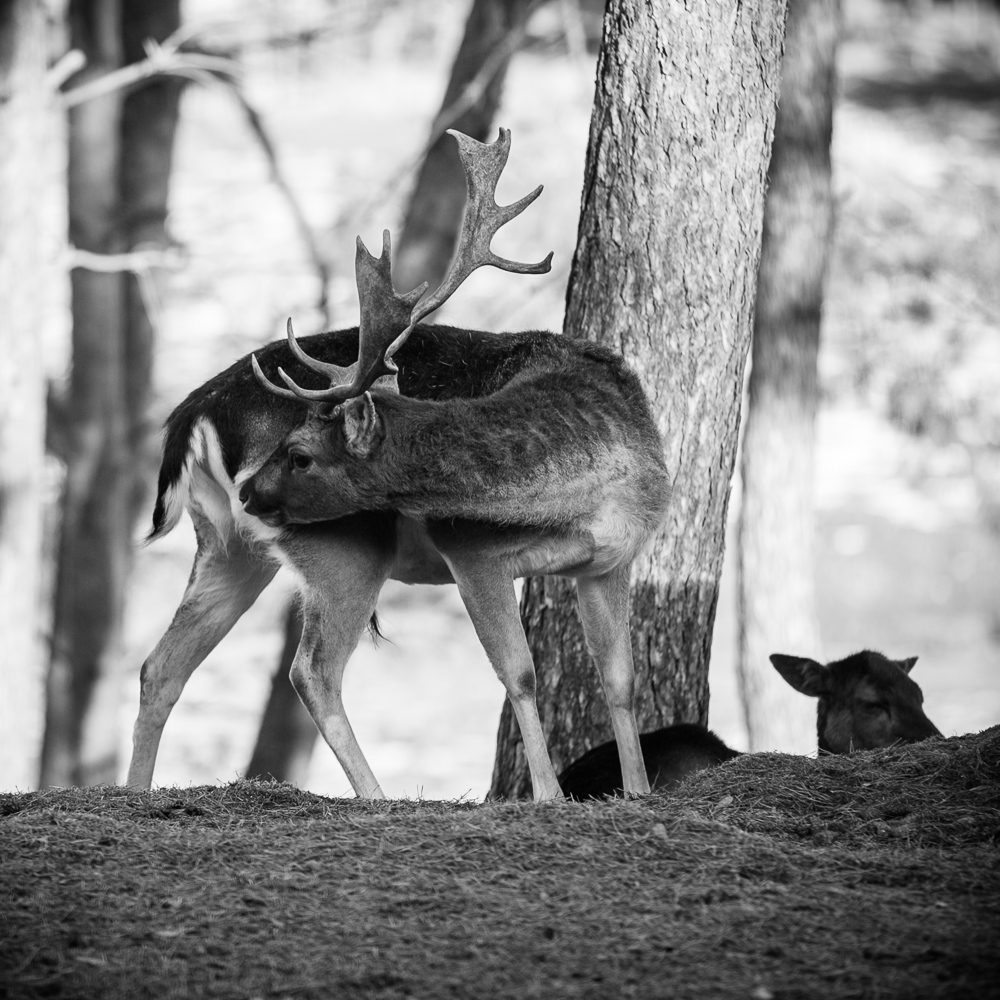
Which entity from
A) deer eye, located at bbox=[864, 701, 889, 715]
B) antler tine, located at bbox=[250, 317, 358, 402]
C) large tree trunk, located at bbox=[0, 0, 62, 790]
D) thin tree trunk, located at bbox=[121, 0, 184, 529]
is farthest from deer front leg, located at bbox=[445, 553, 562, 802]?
thin tree trunk, located at bbox=[121, 0, 184, 529]

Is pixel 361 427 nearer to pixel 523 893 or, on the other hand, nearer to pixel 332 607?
pixel 332 607

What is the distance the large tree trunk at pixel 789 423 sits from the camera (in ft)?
32.3

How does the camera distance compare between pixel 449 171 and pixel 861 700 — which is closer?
pixel 861 700

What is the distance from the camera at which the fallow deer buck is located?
18.7 feet

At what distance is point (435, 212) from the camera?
13.1 meters

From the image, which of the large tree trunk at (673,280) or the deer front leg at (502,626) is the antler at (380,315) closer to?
the large tree trunk at (673,280)

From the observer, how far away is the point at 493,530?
572 cm

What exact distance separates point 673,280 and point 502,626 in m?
1.86

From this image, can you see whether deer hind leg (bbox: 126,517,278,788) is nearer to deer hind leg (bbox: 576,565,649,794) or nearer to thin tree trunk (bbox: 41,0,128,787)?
deer hind leg (bbox: 576,565,649,794)

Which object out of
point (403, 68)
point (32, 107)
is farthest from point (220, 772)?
point (403, 68)

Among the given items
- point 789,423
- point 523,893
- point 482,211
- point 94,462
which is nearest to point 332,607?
point 482,211

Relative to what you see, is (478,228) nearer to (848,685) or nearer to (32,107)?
(848,685)

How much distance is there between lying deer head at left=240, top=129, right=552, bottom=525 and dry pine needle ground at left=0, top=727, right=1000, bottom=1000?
129 cm

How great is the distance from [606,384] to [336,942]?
121 inches
